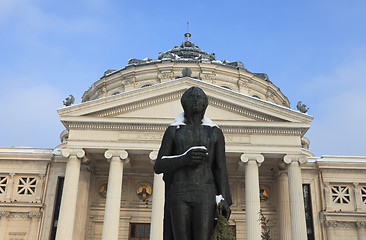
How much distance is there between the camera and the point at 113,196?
2509 centimetres

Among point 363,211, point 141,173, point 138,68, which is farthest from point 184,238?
point 138,68

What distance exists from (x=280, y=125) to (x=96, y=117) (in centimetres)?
1178

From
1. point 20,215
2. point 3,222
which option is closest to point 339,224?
point 20,215

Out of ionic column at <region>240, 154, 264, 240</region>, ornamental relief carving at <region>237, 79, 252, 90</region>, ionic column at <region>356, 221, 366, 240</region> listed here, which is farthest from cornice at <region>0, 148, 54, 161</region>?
ionic column at <region>356, 221, 366, 240</region>

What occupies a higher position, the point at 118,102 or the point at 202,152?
the point at 118,102

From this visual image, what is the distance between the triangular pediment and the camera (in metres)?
26.7

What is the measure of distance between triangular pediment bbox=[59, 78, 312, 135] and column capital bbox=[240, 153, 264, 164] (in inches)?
74.5

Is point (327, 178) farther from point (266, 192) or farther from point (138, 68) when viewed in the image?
point (138, 68)

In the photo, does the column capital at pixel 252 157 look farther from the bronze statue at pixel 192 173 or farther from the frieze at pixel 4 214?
the bronze statue at pixel 192 173

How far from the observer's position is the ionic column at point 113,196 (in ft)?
79.9

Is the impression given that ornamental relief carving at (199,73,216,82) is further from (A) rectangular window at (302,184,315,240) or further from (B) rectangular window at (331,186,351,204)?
(B) rectangular window at (331,186,351,204)

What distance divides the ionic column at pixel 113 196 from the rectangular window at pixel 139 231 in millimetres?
5291

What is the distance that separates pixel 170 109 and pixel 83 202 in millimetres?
8744

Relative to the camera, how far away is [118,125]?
2670cm
